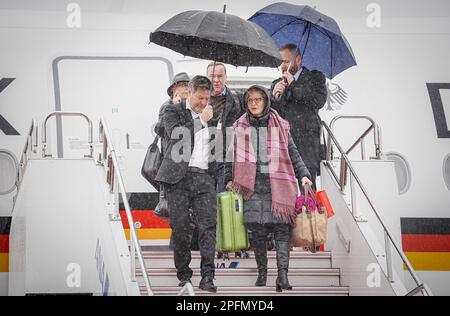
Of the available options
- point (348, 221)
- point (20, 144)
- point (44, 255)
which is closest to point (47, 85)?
point (20, 144)

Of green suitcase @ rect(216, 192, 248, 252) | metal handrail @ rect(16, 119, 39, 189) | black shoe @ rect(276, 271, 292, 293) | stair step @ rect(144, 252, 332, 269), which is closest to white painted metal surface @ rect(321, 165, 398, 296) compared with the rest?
stair step @ rect(144, 252, 332, 269)

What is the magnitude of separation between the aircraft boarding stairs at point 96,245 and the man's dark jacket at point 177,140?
50 cm

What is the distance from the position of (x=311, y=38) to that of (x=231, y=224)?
1.91 metres

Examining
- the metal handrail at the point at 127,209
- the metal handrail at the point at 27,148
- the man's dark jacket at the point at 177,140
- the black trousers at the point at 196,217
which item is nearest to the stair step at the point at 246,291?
the black trousers at the point at 196,217

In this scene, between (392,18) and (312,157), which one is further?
(392,18)

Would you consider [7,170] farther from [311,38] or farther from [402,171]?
[402,171]

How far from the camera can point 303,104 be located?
280 inches

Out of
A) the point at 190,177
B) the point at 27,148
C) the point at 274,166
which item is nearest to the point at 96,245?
the point at 27,148

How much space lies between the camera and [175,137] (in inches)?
248

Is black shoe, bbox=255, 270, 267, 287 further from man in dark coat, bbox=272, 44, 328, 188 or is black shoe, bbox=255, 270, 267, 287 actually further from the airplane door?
the airplane door

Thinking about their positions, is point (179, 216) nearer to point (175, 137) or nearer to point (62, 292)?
point (175, 137)

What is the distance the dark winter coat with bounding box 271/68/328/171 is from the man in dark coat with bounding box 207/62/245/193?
1.38 ft

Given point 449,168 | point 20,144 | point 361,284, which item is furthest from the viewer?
point 449,168

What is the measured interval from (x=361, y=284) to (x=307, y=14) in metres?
2.15
